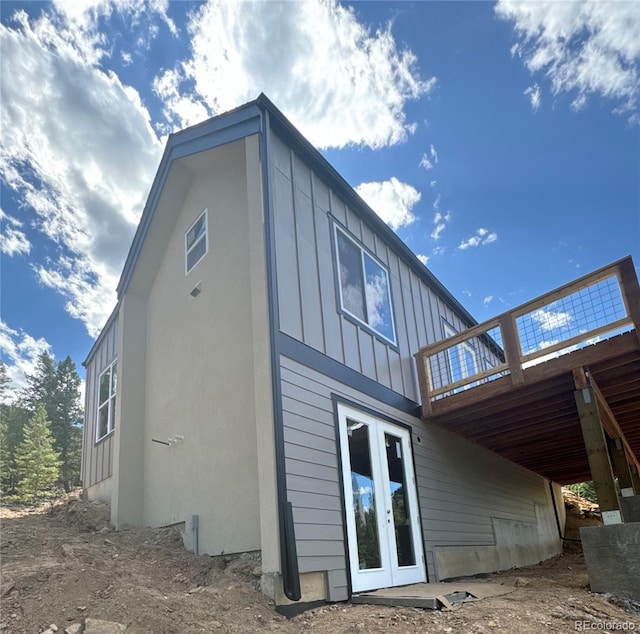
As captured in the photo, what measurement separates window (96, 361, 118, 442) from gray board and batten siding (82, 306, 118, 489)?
166 mm

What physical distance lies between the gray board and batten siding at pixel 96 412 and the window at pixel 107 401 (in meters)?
0.17

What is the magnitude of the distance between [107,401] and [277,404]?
681 cm

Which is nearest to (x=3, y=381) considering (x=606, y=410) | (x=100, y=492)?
(x=100, y=492)

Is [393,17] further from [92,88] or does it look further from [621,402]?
[621,402]

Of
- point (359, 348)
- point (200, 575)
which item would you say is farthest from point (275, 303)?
point (200, 575)

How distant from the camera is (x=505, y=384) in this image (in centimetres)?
643

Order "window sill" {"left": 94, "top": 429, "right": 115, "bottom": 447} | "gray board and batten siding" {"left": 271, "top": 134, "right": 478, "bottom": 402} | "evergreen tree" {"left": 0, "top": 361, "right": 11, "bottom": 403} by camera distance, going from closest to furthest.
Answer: "gray board and batten siding" {"left": 271, "top": 134, "right": 478, "bottom": 402} → "window sill" {"left": 94, "top": 429, "right": 115, "bottom": 447} → "evergreen tree" {"left": 0, "top": 361, "right": 11, "bottom": 403}

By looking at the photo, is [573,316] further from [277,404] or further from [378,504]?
[277,404]

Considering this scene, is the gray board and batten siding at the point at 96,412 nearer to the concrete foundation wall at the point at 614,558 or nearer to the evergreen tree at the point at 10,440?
the concrete foundation wall at the point at 614,558

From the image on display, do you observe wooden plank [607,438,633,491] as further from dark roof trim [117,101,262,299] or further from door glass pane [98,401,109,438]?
door glass pane [98,401,109,438]

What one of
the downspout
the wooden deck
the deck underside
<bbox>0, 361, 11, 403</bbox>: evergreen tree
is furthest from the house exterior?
<bbox>0, 361, 11, 403</bbox>: evergreen tree

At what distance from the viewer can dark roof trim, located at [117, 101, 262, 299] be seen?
19.7ft

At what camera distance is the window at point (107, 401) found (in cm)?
966

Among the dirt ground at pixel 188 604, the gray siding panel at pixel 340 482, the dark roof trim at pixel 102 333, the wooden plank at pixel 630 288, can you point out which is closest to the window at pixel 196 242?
the dark roof trim at pixel 102 333
